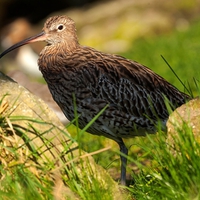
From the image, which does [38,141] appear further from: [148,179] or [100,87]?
[100,87]

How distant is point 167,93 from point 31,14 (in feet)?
71.0

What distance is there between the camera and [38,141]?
5352 mm

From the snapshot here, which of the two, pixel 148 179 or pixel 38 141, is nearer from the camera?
pixel 38 141

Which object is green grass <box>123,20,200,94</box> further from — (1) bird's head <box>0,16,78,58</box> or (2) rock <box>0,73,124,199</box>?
(2) rock <box>0,73,124,199</box>

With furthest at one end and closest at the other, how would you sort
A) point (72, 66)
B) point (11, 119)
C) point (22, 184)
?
1. point (72, 66)
2. point (11, 119)
3. point (22, 184)

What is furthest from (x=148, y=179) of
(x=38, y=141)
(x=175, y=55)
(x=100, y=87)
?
(x=175, y=55)

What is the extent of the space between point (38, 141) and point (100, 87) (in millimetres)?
2183

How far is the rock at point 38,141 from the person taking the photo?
507cm

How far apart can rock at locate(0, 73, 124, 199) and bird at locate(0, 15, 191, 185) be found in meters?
1.54

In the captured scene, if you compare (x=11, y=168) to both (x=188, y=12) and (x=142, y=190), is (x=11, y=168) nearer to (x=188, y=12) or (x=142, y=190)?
(x=142, y=190)

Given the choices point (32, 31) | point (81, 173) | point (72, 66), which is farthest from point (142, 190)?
point (32, 31)

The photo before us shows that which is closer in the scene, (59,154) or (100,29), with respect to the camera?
(59,154)

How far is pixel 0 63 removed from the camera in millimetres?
22984

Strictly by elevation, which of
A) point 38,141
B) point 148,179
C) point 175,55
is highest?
point 38,141
